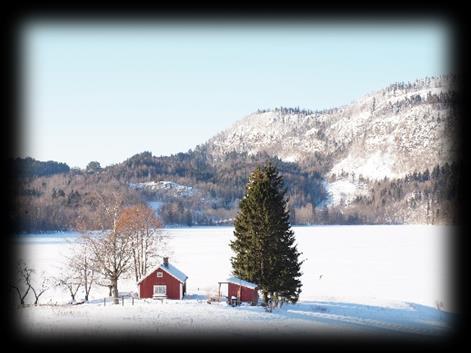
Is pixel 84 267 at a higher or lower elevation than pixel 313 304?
higher

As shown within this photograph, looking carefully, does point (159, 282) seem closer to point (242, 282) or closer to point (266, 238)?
point (242, 282)

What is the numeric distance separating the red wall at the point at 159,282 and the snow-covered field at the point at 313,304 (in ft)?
3.54

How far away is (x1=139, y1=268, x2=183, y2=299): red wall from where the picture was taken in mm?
34344

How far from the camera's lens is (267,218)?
30.4 m

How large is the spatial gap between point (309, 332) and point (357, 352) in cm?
713

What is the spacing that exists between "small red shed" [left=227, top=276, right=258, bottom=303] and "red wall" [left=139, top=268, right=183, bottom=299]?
491 cm

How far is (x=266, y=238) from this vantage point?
3031 cm

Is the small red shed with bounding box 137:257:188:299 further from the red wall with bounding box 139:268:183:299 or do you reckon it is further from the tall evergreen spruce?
the tall evergreen spruce

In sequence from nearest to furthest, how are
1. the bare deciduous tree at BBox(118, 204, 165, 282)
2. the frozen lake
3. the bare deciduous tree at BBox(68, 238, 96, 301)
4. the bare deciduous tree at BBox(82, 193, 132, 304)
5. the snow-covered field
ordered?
the snow-covered field
the bare deciduous tree at BBox(82, 193, 132, 304)
the bare deciduous tree at BBox(68, 238, 96, 301)
the bare deciduous tree at BBox(118, 204, 165, 282)
the frozen lake

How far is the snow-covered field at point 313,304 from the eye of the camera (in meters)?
19.1

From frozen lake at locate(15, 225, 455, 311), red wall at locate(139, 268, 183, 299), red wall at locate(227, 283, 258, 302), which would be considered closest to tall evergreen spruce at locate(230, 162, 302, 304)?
red wall at locate(227, 283, 258, 302)

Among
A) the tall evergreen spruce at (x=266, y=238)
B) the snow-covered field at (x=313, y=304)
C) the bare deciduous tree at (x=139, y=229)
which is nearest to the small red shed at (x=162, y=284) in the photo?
the snow-covered field at (x=313, y=304)

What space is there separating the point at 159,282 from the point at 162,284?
233mm

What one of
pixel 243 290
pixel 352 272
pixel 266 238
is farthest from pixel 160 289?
pixel 352 272
